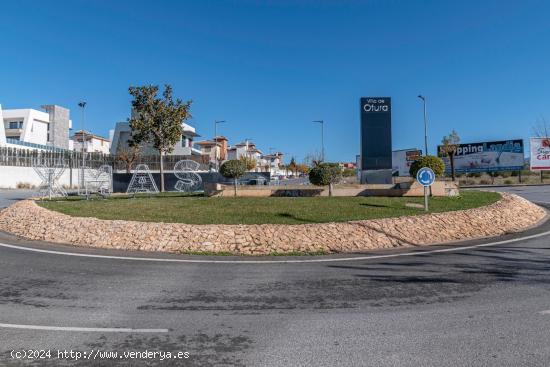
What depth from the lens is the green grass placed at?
13.7m

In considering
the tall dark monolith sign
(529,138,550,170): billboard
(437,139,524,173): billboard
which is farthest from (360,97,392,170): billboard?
(529,138,550,170): billboard

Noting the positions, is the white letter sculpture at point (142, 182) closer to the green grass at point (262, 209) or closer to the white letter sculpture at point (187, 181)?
the white letter sculpture at point (187, 181)

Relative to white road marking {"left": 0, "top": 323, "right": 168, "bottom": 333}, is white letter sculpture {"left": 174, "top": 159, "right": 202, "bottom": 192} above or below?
above

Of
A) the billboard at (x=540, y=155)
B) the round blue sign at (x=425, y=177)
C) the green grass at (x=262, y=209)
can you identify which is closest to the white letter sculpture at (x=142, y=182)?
the green grass at (x=262, y=209)

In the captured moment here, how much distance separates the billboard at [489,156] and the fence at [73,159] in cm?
3165

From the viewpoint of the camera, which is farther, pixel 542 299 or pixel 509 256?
pixel 509 256

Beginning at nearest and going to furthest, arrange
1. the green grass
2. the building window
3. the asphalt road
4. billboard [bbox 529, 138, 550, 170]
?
1. the asphalt road
2. the green grass
3. billboard [bbox 529, 138, 550, 170]
4. the building window

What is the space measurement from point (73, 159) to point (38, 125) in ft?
94.3

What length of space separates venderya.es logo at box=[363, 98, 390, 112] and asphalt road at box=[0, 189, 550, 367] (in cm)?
1805

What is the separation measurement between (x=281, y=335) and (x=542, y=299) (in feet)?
12.9

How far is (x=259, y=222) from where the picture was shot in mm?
12969

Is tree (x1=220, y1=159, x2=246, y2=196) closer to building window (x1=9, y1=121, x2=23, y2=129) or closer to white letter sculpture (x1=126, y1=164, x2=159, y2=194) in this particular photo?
white letter sculpture (x1=126, y1=164, x2=159, y2=194)

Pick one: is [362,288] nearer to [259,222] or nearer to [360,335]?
[360,335]

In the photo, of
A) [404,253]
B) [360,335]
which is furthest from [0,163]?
[360,335]
